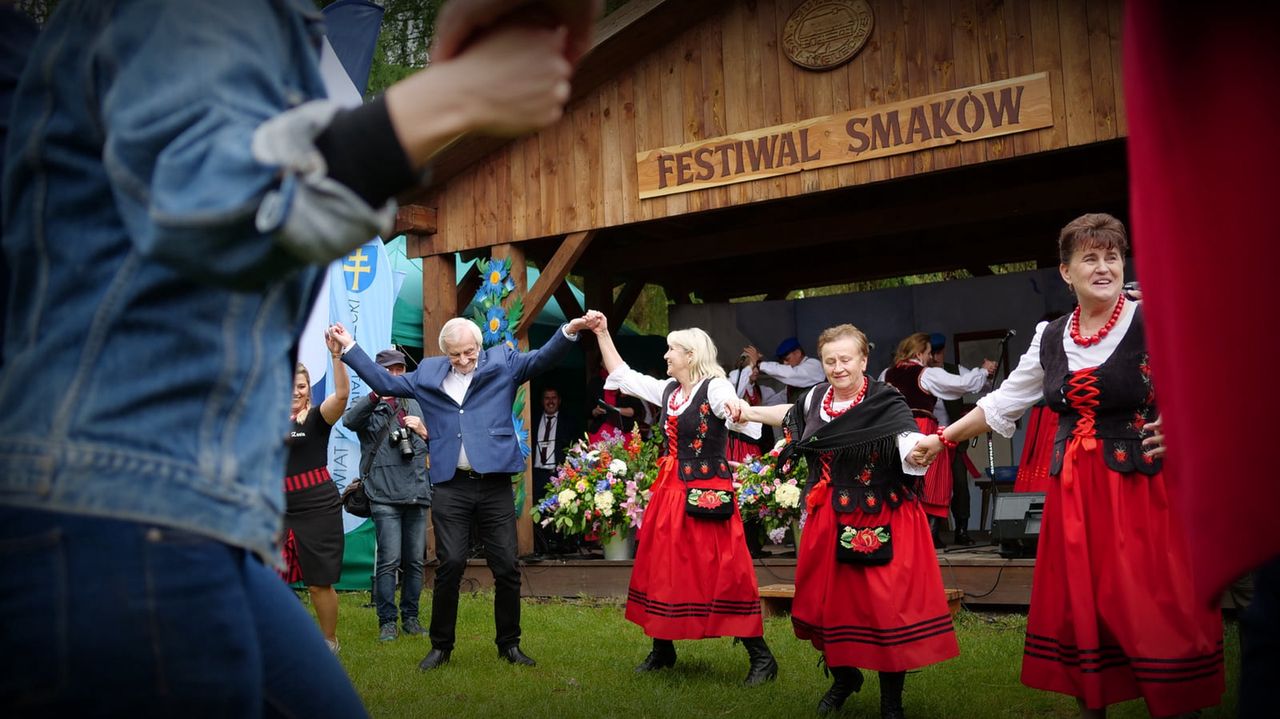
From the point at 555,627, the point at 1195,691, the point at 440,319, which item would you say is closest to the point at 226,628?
the point at 1195,691

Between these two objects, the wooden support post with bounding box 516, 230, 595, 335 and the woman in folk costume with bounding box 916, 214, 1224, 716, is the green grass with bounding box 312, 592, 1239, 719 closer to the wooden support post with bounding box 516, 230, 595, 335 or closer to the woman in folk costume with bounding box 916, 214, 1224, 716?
the woman in folk costume with bounding box 916, 214, 1224, 716

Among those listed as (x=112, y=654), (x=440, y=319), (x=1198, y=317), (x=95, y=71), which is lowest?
(x=112, y=654)

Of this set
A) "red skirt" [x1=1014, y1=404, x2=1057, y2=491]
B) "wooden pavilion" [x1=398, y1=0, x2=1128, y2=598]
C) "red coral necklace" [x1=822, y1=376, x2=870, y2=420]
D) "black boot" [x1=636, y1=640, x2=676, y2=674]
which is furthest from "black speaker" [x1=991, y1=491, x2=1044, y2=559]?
"red coral necklace" [x1=822, y1=376, x2=870, y2=420]

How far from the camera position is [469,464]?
19.6 ft

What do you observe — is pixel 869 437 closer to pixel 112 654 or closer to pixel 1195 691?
pixel 1195 691

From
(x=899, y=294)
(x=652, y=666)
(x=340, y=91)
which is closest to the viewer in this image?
(x=652, y=666)

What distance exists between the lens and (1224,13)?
3.34ft

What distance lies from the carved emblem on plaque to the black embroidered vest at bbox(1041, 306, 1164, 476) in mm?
4508

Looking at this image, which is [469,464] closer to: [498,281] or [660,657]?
[660,657]

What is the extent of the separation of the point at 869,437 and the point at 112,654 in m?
3.97

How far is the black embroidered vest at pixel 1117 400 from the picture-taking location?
3.57 metres

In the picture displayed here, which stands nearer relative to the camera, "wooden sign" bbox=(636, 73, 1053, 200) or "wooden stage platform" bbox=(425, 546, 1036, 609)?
"wooden sign" bbox=(636, 73, 1053, 200)

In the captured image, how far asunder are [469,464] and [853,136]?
3.79 meters

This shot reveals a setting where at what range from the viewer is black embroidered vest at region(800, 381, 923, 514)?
180 inches
